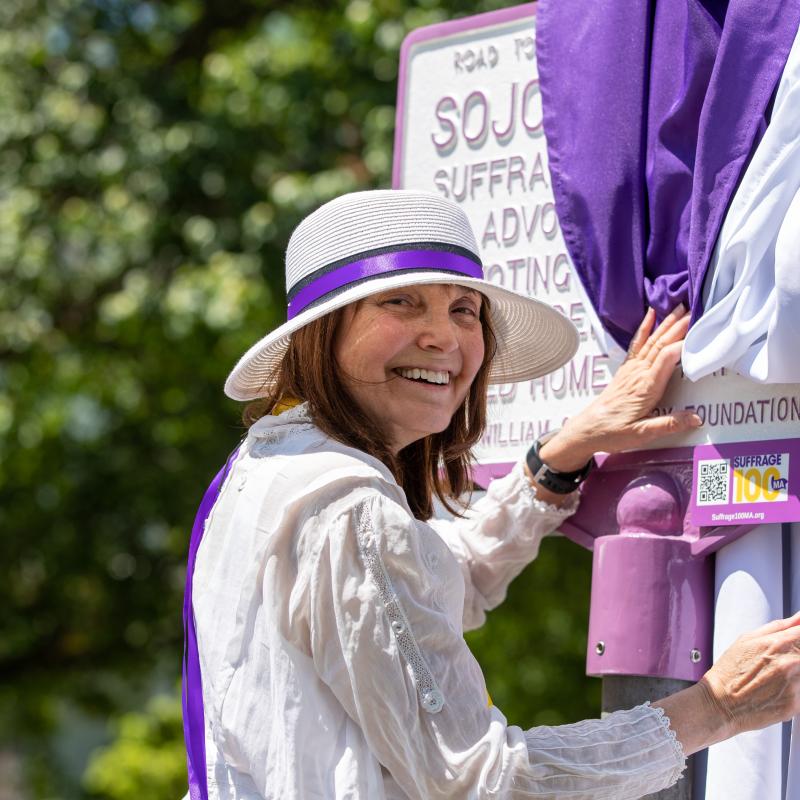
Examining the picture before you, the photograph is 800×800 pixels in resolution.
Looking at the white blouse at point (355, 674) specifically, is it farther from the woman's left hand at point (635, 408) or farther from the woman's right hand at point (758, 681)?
the woman's left hand at point (635, 408)

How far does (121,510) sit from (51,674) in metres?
1.41

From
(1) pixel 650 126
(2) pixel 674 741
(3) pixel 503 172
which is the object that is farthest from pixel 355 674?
(3) pixel 503 172

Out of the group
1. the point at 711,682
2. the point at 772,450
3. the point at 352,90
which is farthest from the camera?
the point at 352,90

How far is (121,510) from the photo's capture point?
7.02 m

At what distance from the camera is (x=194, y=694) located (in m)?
2.15

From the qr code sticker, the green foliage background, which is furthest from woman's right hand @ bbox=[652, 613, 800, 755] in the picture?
the green foliage background

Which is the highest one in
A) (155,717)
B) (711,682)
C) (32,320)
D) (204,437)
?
(32,320)

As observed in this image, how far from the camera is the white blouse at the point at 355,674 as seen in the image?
191 centimetres

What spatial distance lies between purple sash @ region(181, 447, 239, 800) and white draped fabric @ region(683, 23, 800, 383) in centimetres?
79

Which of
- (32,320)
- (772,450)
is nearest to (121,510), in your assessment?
(32,320)

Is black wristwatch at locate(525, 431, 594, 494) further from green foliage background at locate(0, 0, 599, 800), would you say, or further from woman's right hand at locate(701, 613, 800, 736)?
green foliage background at locate(0, 0, 599, 800)

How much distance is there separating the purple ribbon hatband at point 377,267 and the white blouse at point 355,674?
255 millimetres

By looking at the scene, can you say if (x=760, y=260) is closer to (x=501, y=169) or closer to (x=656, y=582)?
(x=656, y=582)

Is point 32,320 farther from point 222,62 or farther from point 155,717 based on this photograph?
point 155,717
